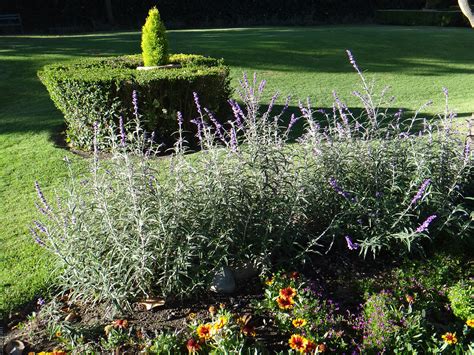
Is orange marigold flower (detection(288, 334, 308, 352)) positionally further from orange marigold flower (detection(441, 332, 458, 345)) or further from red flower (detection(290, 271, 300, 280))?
orange marigold flower (detection(441, 332, 458, 345))

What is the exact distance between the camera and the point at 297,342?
2648 mm

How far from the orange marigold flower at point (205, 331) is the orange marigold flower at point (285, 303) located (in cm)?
44

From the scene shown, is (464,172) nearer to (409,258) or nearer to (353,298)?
(409,258)

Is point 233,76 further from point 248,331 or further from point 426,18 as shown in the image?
point 426,18

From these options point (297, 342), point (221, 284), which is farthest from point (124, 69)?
point (297, 342)

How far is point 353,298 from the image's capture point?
10.6 ft

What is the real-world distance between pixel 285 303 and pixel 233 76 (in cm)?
896

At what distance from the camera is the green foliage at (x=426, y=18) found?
2431cm

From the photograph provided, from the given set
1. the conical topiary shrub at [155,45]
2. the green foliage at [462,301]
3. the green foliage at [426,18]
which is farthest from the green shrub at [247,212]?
the green foliage at [426,18]

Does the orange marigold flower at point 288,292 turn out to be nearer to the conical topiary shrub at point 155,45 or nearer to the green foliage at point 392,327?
the green foliage at point 392,327

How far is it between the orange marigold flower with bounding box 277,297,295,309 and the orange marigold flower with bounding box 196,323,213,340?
44cm

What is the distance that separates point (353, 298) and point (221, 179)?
1.13m

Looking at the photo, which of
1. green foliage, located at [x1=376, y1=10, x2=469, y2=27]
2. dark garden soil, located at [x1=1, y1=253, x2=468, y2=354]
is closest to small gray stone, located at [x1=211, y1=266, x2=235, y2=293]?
dark garden soil, located at [x1=1, y1=253, x2=468, y2=354]

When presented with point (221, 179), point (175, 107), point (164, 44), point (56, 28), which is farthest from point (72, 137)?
point (56, 28)
